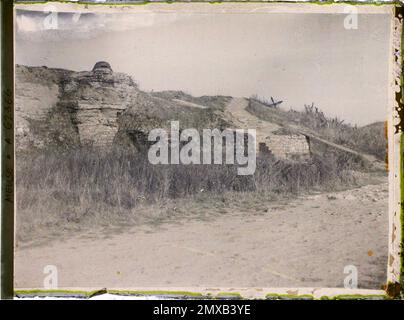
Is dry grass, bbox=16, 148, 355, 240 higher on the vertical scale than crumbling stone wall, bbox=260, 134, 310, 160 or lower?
lower

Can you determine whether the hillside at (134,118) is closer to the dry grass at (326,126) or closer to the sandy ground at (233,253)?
the dry grass at (326,126)

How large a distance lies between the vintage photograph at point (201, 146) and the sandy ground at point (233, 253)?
0.01 m

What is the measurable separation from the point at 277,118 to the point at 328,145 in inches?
21.3

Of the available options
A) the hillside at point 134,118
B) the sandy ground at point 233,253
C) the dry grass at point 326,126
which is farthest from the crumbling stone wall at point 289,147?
the sandy ground at point 233,253

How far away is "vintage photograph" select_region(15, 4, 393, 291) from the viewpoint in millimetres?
3420

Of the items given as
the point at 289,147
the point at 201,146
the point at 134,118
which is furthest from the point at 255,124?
the point at 134,118

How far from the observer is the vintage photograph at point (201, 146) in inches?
135

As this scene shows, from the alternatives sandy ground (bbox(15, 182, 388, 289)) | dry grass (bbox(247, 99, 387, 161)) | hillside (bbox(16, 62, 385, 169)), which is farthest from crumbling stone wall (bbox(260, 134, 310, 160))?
sandy ground (bbox(15, 182, 388, 289))

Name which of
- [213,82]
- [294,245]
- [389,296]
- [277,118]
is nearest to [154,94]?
[213,82]

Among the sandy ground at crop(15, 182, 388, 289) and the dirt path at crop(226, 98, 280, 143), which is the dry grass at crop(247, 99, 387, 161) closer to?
the dirt path at crop(226, 98, 280, 143)

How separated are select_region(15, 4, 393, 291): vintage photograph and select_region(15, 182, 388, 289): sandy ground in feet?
0.04

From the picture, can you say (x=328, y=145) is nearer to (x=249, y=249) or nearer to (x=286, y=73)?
(x=286, y=73)

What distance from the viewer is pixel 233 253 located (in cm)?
344

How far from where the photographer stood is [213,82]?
3.62 m
